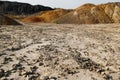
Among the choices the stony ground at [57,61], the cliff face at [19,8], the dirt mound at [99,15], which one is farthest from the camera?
the cliff face at [19,8]

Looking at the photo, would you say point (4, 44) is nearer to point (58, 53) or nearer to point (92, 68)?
point (58, 53)

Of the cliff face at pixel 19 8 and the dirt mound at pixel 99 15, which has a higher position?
the dirt mound at pixel 99 15

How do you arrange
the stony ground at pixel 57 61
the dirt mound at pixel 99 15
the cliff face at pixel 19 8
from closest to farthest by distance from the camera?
1. the stony ground at pixel 57 61
2. the dirt mound at pixel 99 15
3. the cliff face at pixel 19 8

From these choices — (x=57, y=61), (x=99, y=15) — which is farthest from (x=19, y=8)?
(x=57, y=61)

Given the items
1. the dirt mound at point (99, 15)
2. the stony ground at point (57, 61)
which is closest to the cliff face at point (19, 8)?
the dirt mound at point (99, 15)

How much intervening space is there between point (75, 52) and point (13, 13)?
8484cm

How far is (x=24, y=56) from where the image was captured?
9438 mm

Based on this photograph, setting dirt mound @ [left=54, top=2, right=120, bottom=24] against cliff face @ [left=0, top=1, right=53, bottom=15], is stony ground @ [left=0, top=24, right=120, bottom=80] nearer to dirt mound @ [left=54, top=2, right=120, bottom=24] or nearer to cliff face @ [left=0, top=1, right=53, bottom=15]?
dirt mound @ [left=54, top=2, right=120, bottom=24]

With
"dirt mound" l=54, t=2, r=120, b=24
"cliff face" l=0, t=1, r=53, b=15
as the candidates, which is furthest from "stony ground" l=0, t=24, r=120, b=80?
"cliff face" l=0, t=1, r=53, b=15

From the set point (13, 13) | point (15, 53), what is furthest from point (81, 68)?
point (13, 13)

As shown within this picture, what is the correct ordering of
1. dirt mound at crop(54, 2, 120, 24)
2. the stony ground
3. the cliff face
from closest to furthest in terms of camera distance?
the stony ground → dirt mound at crop(54, 2, 120, 24) → the cliff face

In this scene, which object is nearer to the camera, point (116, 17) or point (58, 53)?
point (58, 53)

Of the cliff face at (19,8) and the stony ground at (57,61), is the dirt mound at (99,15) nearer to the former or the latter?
the stony ground at (57,61)

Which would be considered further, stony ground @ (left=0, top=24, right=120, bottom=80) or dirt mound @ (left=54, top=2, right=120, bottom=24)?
dirt mound @ (left=54, top=2, right=120, bottom=24)
